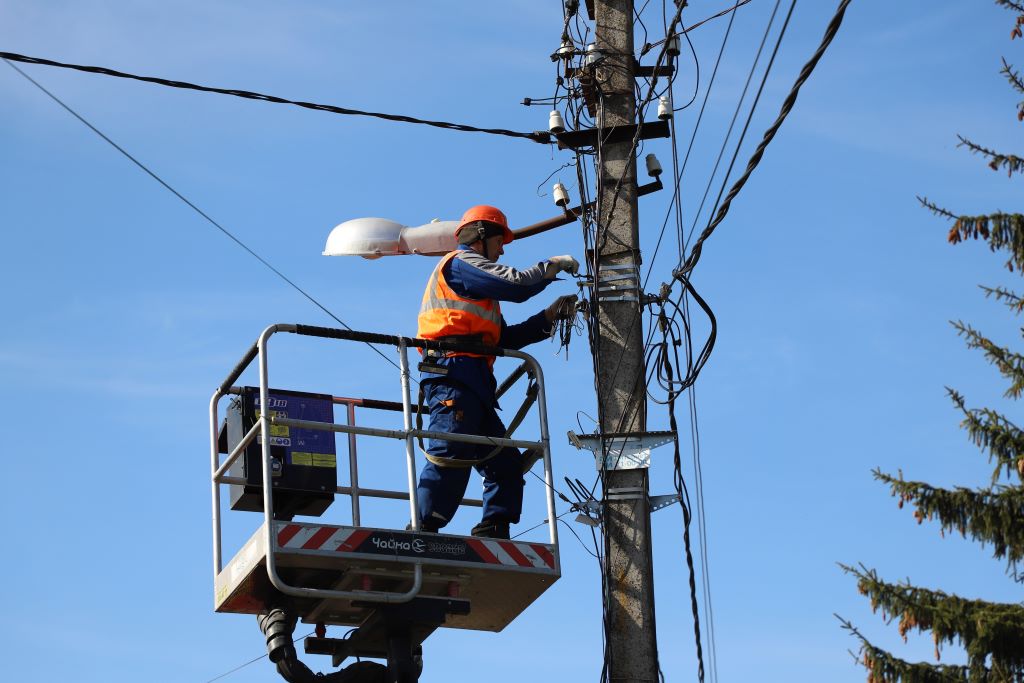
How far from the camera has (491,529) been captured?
10.6 meters

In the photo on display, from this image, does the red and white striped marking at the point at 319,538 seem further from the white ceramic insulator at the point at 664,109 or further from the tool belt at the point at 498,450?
the white ceramic insulator at the point at 664,109

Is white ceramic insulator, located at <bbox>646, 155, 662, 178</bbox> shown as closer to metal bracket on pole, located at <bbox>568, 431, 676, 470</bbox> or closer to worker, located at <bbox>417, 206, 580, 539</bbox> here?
worker, located at <bbox>417, 206, 580, 539</bbox>

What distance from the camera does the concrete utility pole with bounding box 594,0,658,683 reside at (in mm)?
10211

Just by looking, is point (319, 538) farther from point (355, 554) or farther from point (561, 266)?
point (561, 266)

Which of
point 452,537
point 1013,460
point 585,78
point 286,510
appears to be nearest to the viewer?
point 452,537

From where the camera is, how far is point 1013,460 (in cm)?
1698

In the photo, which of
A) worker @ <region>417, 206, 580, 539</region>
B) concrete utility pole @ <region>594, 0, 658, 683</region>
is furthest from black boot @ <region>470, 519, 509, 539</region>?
concrete utility pole @ <region>594, 0, 658, 683</region>

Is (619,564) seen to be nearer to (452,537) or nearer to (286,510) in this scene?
(452,537)

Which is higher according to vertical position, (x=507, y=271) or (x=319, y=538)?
(x=507, y=271)

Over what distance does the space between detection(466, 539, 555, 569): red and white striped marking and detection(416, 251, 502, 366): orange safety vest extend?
4.32 ft

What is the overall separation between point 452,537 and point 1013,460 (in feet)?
29.1

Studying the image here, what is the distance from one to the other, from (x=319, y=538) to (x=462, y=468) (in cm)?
120

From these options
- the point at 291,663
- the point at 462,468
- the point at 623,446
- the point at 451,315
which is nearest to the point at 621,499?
the point at 623,446

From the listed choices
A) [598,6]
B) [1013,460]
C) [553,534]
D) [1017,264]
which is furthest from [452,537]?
[1017,264]
